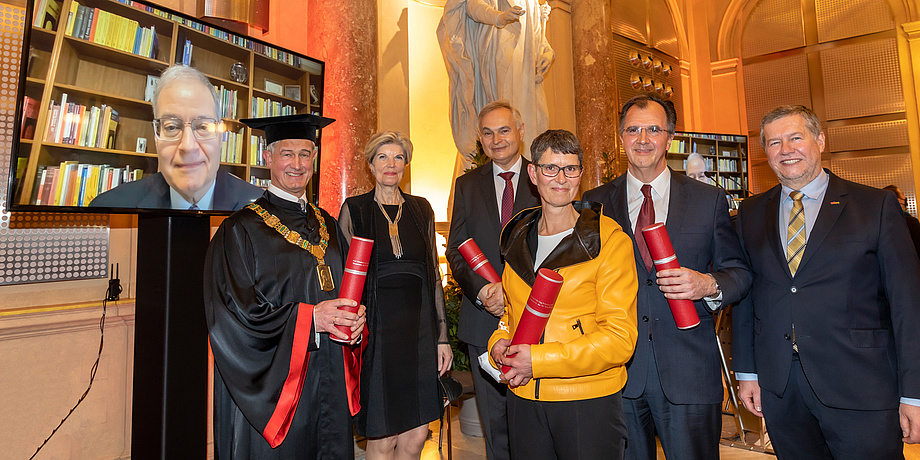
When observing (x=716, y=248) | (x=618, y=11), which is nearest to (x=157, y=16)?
(x=716, y=248)

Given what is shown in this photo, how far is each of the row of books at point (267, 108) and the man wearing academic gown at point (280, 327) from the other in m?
0.96

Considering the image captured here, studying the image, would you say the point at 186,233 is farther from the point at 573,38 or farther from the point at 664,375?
the point at 573,38

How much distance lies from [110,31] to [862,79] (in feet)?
38.9

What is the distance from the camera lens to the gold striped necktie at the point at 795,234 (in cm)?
207

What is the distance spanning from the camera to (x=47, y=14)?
7.29ft

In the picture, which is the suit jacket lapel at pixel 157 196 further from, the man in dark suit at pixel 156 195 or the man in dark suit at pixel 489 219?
the man in dark suit at pixel 489 219

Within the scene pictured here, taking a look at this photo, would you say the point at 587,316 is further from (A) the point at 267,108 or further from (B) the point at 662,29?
(B) the point at 662,29

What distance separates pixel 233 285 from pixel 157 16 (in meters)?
1.47

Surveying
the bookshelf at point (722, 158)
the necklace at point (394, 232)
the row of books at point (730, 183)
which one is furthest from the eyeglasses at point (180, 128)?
the row of books at point (730, 183)

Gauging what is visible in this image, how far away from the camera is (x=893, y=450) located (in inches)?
74.0

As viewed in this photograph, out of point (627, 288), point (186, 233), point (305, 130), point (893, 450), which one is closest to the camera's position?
point (627, 288)

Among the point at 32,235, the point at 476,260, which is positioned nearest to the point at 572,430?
the point at 476,260

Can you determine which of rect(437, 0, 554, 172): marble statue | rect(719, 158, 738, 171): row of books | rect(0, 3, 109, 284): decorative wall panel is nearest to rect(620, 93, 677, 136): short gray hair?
rect(437, 0, 554, 172): marble statue

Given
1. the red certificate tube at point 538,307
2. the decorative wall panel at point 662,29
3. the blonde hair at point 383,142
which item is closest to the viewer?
the red certificate tube at point 538,307
